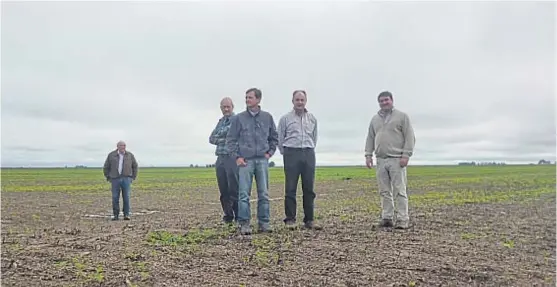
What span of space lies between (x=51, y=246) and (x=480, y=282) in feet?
16.5

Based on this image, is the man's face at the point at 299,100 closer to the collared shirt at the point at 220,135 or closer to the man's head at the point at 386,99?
the collared shirt at the point at 220,135

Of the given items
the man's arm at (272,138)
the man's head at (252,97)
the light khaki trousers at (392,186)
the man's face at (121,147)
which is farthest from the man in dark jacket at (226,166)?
the man's face at (121,147)

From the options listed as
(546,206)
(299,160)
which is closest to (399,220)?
(299,160)

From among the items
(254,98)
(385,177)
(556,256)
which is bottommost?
(556,256)

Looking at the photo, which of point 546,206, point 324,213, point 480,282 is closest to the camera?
point 480,282

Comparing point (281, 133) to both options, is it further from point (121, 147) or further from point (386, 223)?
point (121, 147)

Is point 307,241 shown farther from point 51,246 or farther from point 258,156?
point 51,246

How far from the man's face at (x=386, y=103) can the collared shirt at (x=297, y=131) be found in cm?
117

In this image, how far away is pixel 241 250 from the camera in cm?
613

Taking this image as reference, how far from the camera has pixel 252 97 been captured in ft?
→ 24.7

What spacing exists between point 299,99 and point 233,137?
3.82ft

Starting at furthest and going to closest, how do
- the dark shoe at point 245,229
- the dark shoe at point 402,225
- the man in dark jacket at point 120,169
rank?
the man in dark jacket at point 120,169 < the dark shoe at point 402,225 < the dark shoe at point 245,229

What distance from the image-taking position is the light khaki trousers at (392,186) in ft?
26.6

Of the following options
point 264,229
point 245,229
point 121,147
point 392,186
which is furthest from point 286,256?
point 121,147
